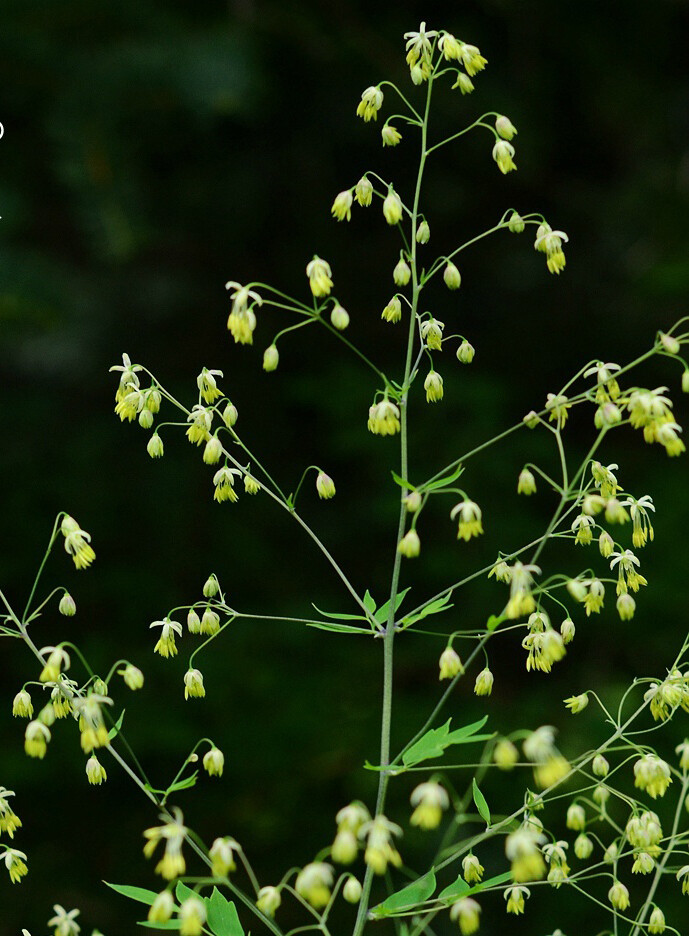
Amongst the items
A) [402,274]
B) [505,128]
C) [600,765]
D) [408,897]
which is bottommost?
[408,897]

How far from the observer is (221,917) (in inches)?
81.4

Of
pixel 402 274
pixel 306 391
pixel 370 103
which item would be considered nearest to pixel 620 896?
pixel 402 274

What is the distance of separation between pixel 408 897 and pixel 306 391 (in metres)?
4.06

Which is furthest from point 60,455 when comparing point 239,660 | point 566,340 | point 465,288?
point 566,340

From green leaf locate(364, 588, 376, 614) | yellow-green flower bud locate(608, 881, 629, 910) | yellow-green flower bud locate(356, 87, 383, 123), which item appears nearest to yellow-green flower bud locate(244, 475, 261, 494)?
green leaf locate(364, 588, 376, 614)

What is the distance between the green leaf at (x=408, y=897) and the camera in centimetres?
194

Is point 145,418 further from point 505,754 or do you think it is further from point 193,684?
point 505,754

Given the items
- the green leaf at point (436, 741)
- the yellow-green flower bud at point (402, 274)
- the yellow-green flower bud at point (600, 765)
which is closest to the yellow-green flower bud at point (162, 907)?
the green leaf at point (436, 741)

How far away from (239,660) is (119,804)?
108 cm

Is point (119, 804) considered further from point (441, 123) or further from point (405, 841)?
point (441, 123)

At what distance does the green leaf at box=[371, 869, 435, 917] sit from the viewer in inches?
76.3

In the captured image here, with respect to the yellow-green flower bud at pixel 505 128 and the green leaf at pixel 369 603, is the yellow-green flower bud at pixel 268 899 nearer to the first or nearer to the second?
the green leaf at pixel 369 603

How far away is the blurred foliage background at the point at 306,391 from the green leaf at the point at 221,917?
3.45 m

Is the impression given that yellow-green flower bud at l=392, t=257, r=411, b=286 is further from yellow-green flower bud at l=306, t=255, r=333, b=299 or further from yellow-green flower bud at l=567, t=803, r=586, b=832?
yellow-green flower bud at l=567, t=803, r=586, b=832
